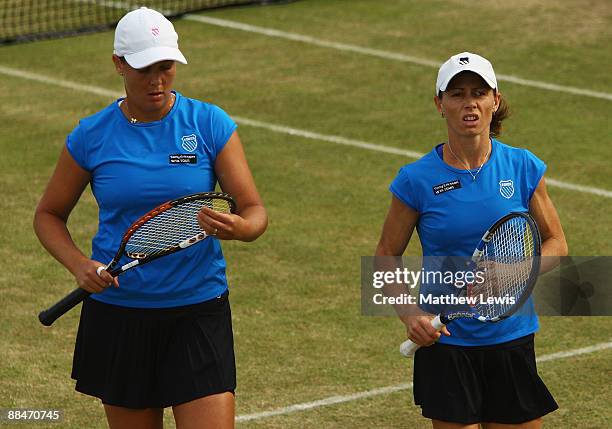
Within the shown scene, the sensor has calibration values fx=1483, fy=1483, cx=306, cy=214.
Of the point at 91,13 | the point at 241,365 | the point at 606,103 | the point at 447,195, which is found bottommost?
the point at 241,365

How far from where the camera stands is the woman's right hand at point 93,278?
6715 millimetres

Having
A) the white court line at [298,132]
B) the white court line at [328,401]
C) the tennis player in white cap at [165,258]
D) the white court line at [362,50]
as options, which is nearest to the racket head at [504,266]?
the tennis player in white cap at [165,258]

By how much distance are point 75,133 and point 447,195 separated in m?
1.76

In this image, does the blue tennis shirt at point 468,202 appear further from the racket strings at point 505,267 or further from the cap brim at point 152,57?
the cap brim at point 152,57

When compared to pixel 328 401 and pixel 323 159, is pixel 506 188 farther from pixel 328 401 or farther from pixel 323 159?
pixel 323 159

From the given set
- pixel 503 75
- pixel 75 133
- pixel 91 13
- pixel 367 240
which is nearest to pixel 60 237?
pixel 75 133

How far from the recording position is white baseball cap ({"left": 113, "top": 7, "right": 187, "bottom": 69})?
6.71m

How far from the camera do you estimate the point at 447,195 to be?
265 inches

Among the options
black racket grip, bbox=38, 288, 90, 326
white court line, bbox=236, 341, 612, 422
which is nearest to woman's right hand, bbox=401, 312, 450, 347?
black racket grip, bbox=38, 288, 90, 326

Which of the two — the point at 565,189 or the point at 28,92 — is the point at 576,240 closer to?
the point at 565,189

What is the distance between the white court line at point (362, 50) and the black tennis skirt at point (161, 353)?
427 inches

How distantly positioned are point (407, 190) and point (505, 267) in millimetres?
575

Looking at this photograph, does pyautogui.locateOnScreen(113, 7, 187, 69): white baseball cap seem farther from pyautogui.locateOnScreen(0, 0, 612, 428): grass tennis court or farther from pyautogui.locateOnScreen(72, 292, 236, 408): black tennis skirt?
pyautogui.locateOnScreen(0, 0, 612, 428): grass tennis court

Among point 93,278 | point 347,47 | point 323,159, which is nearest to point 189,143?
point 93,278
